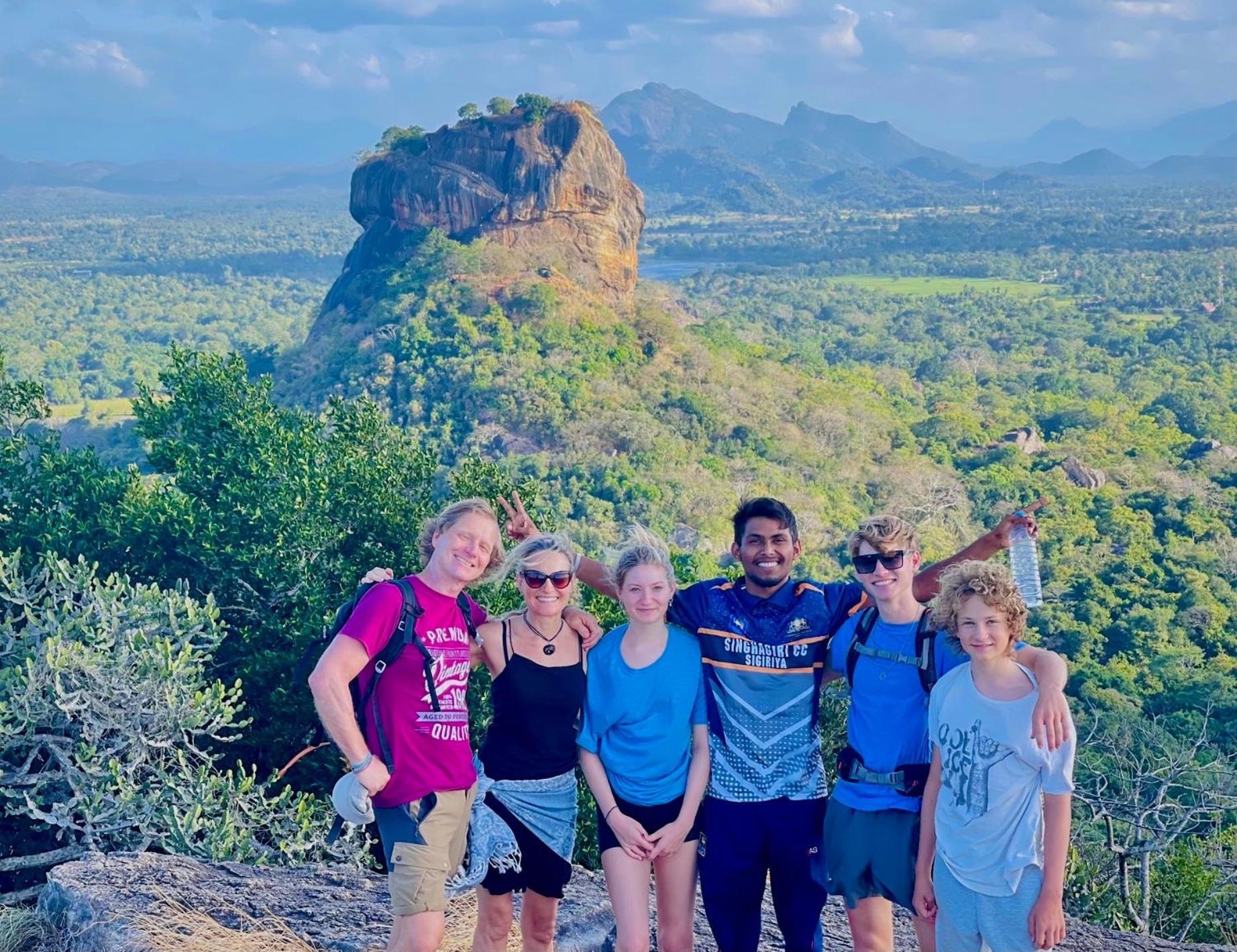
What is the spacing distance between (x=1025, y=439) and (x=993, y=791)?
52.5m

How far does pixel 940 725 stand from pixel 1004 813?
40 cm

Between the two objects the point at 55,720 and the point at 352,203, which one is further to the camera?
the point at 352,203

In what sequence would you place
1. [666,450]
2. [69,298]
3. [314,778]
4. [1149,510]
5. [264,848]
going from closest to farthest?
[264,848] < [314,778] < [1149,510] < [666,450] < [69,298]

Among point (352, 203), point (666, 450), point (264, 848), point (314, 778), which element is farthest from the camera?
point (352, 203)

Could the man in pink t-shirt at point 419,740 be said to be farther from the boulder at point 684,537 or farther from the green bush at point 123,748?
the boulder at point 684,537

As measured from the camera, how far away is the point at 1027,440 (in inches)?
2148

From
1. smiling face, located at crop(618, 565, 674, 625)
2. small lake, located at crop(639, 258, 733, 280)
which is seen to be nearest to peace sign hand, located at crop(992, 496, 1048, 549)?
smiling face, located at crop(618, 565, 674, 625)

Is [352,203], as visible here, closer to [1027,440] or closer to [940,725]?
[1027,440]

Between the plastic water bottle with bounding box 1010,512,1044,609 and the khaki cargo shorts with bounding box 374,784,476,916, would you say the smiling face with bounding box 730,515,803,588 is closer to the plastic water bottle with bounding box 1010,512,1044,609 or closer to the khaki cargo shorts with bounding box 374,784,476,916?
A: the plastic water bottle with bounding box 1010,512,1044,609

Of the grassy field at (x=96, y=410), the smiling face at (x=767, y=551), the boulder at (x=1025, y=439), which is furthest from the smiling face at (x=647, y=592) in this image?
the grassy field at (x=96, y=410)

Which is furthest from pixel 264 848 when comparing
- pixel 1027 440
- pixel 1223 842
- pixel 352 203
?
pixel 352 203

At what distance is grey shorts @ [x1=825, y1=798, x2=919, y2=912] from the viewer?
5055 mm

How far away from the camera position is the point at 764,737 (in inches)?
207

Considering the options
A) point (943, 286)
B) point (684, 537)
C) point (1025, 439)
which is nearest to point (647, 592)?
point (684, 537)
